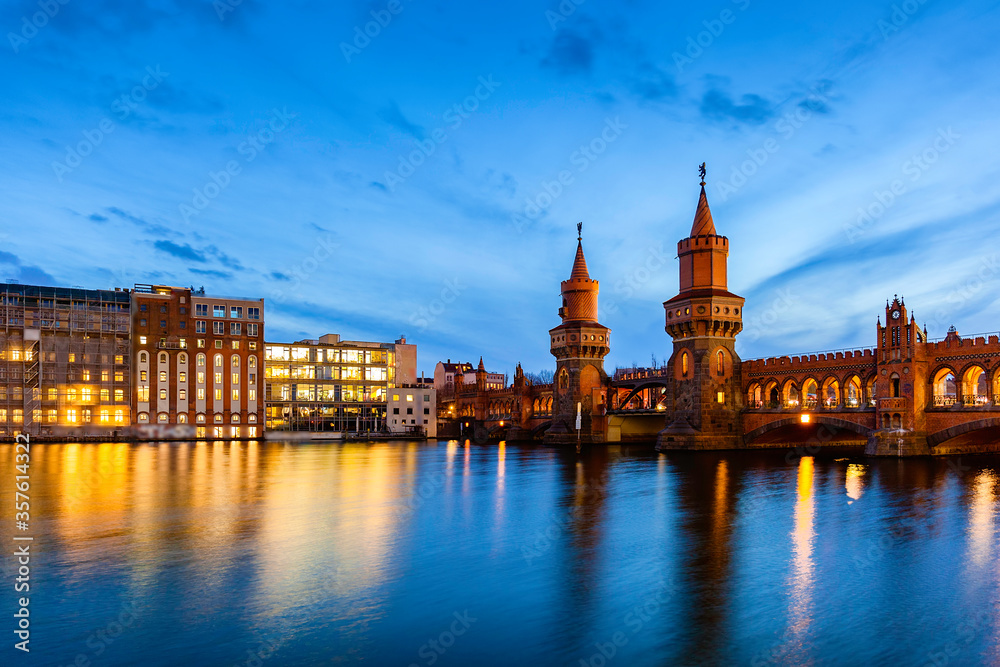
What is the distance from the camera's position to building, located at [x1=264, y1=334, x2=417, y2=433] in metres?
129

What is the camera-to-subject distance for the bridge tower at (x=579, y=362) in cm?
9588

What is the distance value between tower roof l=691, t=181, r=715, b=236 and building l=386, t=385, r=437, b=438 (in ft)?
206

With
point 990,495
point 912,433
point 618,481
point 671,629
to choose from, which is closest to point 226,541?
point 671,629

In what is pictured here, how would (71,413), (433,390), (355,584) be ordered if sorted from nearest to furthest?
(355,584) < (71,413) < (433,390)

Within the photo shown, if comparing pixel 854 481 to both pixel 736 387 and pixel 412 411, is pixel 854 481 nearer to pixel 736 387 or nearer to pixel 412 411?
pixel 736 387

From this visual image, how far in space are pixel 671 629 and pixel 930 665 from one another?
193 inches

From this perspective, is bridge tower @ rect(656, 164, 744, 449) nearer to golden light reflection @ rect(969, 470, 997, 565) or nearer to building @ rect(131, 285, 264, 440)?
golden light reflection @ rect(969, 470, 997, 565)

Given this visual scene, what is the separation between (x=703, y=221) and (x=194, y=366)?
81.6 meters

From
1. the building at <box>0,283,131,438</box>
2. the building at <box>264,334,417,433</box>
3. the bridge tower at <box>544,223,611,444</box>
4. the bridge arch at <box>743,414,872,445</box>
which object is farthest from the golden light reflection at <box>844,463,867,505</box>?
the building at <box>0,283,131,438</box>

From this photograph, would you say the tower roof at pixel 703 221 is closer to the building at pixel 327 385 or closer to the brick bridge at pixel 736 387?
the brick bridge at pixel 736 387

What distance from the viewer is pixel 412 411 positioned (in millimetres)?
126188

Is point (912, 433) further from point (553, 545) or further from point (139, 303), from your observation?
point (139, 303)

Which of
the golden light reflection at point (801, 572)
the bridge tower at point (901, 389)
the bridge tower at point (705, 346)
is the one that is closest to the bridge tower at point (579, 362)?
the bridge tower at point (705, 346)

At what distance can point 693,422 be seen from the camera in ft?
242
